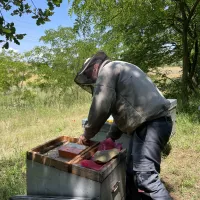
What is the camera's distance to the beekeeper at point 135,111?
233cm

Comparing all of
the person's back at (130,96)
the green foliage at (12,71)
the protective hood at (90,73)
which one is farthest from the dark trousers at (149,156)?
the green foliage at (12,71)

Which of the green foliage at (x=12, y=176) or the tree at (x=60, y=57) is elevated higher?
the tree at (x=60, y=57)

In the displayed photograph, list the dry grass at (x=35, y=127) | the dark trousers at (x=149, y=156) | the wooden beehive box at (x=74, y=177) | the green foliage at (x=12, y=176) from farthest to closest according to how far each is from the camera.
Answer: the dry grass at (x=35, y=127)
the green foliage at (x=12, y=176)
the dark trousers at (x=149, y=156)
the wooden beehive box at (x=74, y=177)

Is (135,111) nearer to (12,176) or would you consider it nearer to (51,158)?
(51,158)

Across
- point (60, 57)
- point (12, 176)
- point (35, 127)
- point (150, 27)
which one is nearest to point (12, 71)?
point (60, 57)

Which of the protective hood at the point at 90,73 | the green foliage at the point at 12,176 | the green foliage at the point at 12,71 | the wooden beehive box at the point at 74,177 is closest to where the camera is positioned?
the wooden beehive box at the point at 74,177

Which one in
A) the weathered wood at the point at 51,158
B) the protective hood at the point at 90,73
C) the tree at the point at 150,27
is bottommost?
the weathered wood at the point at 51,158

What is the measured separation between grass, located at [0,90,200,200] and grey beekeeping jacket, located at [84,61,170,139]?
1640 mm

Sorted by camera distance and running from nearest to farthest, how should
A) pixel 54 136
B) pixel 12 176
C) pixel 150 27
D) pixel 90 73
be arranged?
pixel 90 73 < pixel 12 176 < pixel 54 136 < pixel 150 27

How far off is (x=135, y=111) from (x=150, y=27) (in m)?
7.97

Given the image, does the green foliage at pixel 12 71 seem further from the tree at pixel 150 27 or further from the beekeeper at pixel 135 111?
the beekeeper at pixel 135 111

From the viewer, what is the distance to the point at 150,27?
9.66 metres

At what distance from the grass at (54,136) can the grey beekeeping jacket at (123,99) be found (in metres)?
1.64

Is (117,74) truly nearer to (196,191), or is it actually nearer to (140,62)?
(196,191)
